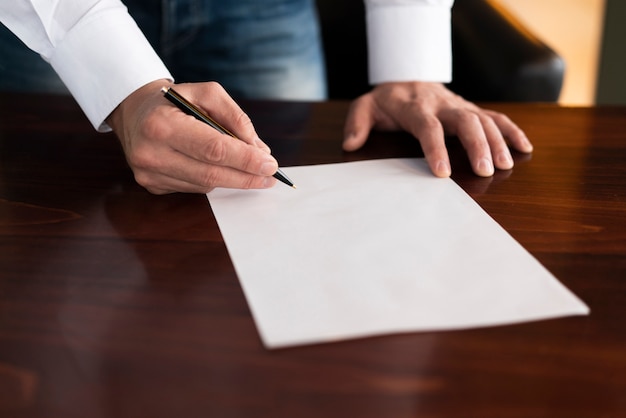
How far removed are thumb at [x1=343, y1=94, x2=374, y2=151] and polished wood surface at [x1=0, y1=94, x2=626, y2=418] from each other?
0.15 metres

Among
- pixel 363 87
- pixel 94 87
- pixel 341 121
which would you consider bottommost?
A: pixel 363 87

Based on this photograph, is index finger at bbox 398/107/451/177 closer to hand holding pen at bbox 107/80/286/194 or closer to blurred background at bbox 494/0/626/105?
hand holding pen at bbox 107/80/286/194

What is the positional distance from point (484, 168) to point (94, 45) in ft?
1.48

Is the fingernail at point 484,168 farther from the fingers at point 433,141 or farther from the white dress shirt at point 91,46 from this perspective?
the white dress shirt at point 91,46

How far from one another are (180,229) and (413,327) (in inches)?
9.6

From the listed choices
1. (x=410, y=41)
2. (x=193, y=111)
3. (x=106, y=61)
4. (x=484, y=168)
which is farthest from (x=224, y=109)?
(x=410, y=41)

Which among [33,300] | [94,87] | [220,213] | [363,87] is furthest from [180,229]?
[363,87]

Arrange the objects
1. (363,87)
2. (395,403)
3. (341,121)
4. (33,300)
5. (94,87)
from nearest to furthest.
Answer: (395,403)
(33,300)
(94,87)
(341,121)
(363,87)

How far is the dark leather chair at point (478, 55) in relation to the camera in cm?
119

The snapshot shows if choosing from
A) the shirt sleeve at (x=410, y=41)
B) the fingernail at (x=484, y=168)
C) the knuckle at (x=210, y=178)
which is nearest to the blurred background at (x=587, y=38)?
the shirt sleeve at (x=410, y=41)

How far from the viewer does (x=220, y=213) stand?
64 centimetres

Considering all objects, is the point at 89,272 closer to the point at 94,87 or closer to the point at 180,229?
the point at 180,229

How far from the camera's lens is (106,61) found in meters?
0.77

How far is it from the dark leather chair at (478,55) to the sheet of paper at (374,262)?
22.3 inches
